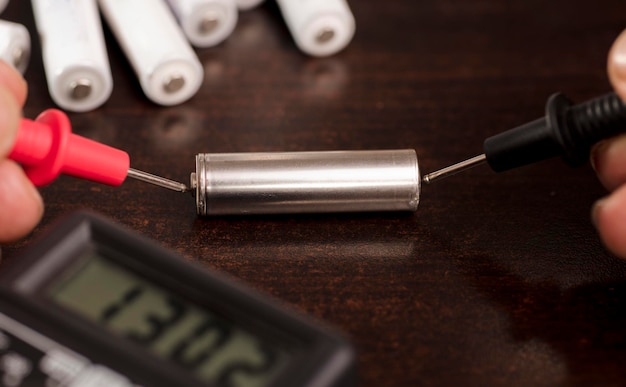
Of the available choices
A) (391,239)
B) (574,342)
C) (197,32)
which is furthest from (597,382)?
(197,32)

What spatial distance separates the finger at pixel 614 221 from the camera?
595 millimetres

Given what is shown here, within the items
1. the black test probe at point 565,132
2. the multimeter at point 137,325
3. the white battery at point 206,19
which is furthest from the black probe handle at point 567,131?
the white battery at point 206,19

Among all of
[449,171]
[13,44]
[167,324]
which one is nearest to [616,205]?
[449,171]

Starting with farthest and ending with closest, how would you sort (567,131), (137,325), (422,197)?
(422,197)
(567,131)
(137,325)

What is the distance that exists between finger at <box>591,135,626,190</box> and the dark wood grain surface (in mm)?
65

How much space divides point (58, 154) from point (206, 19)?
0.31 m

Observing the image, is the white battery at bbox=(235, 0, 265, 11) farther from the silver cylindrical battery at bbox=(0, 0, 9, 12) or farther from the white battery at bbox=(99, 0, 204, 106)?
the silver cylindrical battery at bbox=(0, 0, 9, 12)

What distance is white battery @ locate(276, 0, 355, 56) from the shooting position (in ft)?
2.82

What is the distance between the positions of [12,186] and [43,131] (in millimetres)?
48

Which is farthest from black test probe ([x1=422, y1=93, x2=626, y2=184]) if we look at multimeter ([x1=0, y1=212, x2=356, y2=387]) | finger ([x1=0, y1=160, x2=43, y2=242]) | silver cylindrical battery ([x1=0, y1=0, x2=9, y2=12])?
silver cylindrical battery ([x1=0, y1=0, x2=9, y2=12])

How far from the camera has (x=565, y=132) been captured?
24.9 inches

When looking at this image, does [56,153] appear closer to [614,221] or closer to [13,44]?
[13,44]

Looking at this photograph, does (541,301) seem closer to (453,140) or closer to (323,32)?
(453,140)

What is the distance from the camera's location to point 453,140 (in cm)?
79
